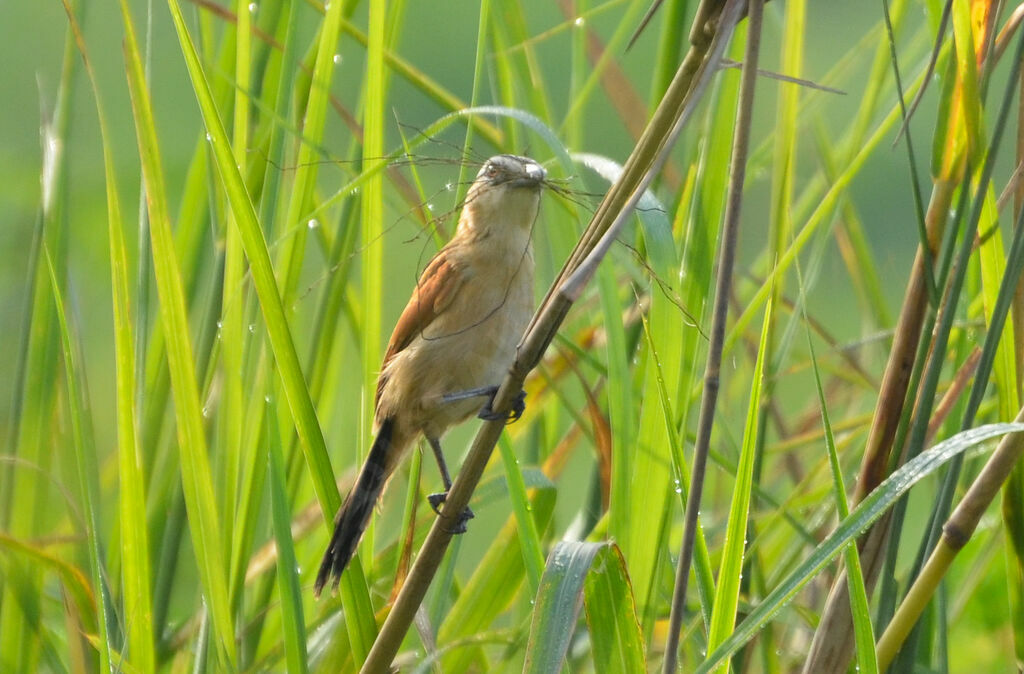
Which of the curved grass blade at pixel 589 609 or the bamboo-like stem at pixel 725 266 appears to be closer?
the bamboo-like stem at pixel 725 266

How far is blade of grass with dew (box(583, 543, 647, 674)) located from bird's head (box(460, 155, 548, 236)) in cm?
55

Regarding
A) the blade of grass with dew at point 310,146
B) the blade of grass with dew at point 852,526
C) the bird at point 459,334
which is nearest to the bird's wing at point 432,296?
the bird at point 459,334

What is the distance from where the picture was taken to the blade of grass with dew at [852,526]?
3.55 feet

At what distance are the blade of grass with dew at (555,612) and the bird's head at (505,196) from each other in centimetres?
57

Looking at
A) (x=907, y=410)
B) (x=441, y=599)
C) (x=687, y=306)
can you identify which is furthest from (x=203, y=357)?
(x=907, y=410)

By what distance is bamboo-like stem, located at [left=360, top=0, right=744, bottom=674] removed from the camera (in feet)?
3.21

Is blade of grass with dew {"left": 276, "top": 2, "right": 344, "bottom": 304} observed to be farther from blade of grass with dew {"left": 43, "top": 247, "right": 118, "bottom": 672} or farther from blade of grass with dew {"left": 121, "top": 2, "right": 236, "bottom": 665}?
blade of grass with dew {"left": 43, "top": 247, "right": 118, "bottom": 672}

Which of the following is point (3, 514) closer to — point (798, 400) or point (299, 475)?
point (299, 475)

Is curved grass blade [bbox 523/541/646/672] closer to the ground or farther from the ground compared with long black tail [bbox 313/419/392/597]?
farther from the ground

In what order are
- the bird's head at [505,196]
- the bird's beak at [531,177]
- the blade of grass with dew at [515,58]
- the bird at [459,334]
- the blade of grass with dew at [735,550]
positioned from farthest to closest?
the bird at [459,334]
the blade of grass with dew at [515,58]
the bird's head at [505,196]
the bird's beak at [531,177]
the blade of grass with dew at [735,550]

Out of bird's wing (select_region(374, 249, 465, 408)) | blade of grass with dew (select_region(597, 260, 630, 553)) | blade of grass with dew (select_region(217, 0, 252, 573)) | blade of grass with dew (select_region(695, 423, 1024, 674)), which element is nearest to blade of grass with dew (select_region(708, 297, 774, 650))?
blade of grass with dew (select_region(695, 423, 1024, 674))

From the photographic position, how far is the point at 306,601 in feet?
6.41

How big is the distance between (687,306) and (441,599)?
584 millimetres

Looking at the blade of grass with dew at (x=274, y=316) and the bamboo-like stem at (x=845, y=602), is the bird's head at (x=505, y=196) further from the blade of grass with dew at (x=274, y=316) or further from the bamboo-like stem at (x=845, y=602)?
the bamboo-like stem at (x=845, y=602)
